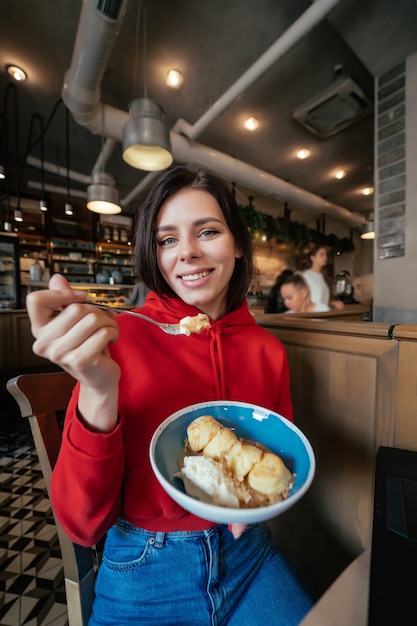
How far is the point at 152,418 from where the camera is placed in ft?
2.43

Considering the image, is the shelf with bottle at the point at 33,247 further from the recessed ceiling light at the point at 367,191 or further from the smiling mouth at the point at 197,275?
the recessed ceiling light at the point at 367,191

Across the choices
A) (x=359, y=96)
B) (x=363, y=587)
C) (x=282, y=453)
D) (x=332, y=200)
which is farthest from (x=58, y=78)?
(x=332, y=200)

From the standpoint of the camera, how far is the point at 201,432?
1.92 ft

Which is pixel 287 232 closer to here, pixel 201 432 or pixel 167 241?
pixel 167 241

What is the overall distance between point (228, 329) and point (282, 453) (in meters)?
0.45

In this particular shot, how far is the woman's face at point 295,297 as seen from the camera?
341 centimetres

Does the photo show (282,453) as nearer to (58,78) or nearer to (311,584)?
(311,584)

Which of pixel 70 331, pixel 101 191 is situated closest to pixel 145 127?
pixel 101 191

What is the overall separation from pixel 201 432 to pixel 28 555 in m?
1.84

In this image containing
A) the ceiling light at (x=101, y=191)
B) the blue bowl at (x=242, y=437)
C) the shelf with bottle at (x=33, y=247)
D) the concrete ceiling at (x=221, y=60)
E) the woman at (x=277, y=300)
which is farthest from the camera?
the shelf with bottle at (x=33, y=247)

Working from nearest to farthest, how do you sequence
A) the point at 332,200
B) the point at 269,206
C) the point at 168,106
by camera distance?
the point at 168,106
the point at 332,200
the point at 269,206

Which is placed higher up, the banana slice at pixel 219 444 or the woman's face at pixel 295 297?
the woman's face at pixel 295 297

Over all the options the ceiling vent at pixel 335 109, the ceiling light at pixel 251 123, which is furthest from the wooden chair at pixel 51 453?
the ceiling light at pixel 251 123

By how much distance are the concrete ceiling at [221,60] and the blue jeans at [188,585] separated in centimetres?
357
